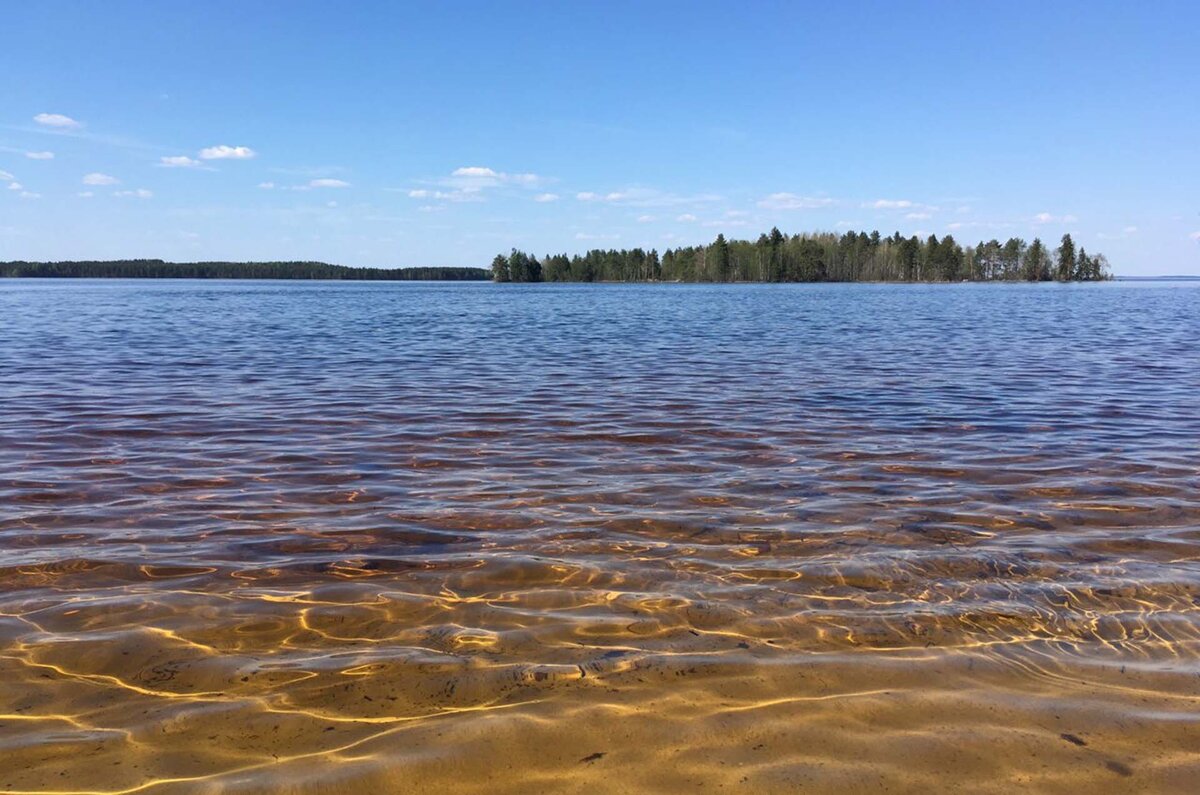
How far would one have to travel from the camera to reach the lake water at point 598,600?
3154 millimetres

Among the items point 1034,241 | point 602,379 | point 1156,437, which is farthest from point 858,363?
point 1034,241

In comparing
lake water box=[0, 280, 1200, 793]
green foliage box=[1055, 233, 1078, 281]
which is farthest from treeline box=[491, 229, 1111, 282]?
lake water box=[0, 280, 1200, 793]

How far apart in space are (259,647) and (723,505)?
4.06 metres

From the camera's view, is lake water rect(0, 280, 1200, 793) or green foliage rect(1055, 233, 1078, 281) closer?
lake water rect(0, 280, 1200, 793)

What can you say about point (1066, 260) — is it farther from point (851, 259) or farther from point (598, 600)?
point (598, 600)

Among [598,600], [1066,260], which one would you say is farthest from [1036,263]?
[598,600]

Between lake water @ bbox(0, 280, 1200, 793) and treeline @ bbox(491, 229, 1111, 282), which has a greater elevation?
treeline @ bbox(491, 229, 1111, 282)

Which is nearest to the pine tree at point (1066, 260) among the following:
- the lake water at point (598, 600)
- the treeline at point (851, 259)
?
the treeline at point (851, 259)

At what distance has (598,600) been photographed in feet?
15.8

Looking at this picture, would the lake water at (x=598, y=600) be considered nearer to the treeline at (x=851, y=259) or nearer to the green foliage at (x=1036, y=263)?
the treeline at (x=851, y=259)

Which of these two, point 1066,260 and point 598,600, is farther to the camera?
point 1066,260

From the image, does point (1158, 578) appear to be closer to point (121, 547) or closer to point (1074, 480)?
point (1074, 480)

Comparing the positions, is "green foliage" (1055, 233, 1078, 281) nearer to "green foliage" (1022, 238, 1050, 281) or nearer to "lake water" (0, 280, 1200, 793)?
"green foliage" (1022, 238, 1050, 281)

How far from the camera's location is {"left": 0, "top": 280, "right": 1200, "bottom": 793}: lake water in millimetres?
3154
